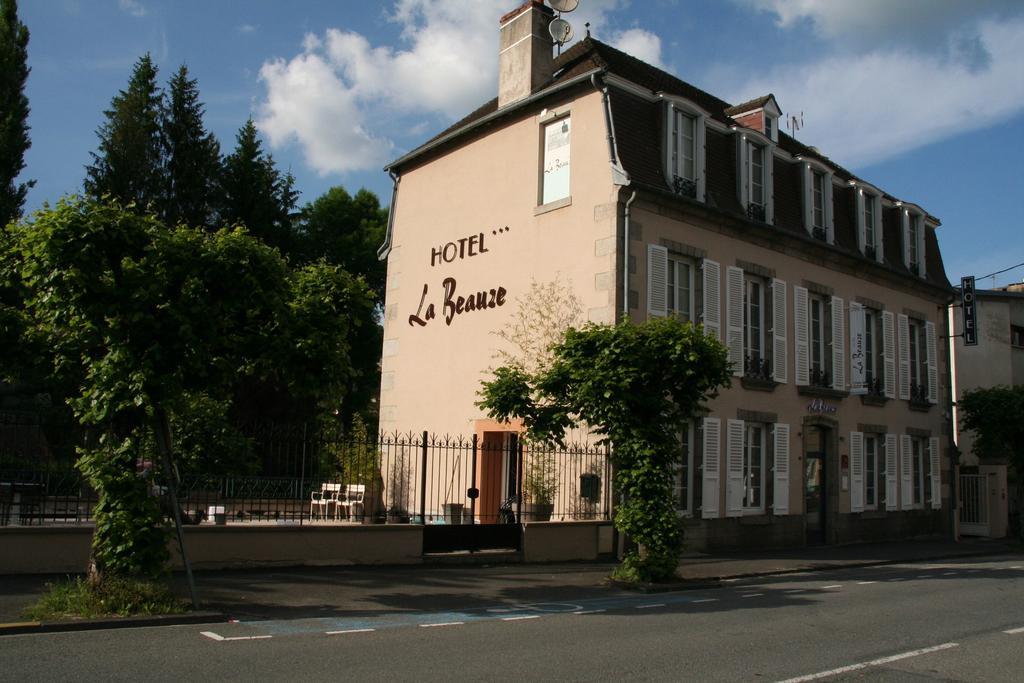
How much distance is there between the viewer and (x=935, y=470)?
25562 millimetres

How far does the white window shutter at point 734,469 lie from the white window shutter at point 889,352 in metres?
6.92

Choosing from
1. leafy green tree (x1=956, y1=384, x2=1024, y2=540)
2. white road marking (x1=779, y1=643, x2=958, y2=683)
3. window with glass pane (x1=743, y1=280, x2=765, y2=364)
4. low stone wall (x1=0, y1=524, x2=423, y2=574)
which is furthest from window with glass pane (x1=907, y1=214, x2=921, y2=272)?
white road marking (x1=779, y1=643, x2=958, y2=683)

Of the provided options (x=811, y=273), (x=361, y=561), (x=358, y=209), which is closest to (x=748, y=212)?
(x=811, y=273)

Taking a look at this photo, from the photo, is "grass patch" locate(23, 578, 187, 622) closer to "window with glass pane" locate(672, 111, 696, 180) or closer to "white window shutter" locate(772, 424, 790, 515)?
"window with glass pane" locate(672, 111, 696, 180)

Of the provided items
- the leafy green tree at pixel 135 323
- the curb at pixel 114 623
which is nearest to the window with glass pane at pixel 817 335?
the leafy green tree at pixel 135 323

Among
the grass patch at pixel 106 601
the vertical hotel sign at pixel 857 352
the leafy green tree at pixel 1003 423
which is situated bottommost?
the grass patch at pixel 106 601

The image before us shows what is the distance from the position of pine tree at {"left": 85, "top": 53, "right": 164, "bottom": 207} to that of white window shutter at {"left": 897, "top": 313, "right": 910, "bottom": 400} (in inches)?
953

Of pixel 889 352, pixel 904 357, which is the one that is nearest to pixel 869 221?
pixel 889 352

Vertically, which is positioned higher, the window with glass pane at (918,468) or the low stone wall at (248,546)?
the window with glass pane at (918,468)

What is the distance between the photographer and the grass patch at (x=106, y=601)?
28.1 ft

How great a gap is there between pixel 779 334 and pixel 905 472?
690 cm

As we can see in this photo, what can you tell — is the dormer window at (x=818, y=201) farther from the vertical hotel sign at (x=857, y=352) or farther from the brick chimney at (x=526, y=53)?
the brick chimney at (x=526, y=53)

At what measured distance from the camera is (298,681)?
648cm

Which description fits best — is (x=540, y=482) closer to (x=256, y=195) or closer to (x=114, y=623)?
(x=114, y=623)
